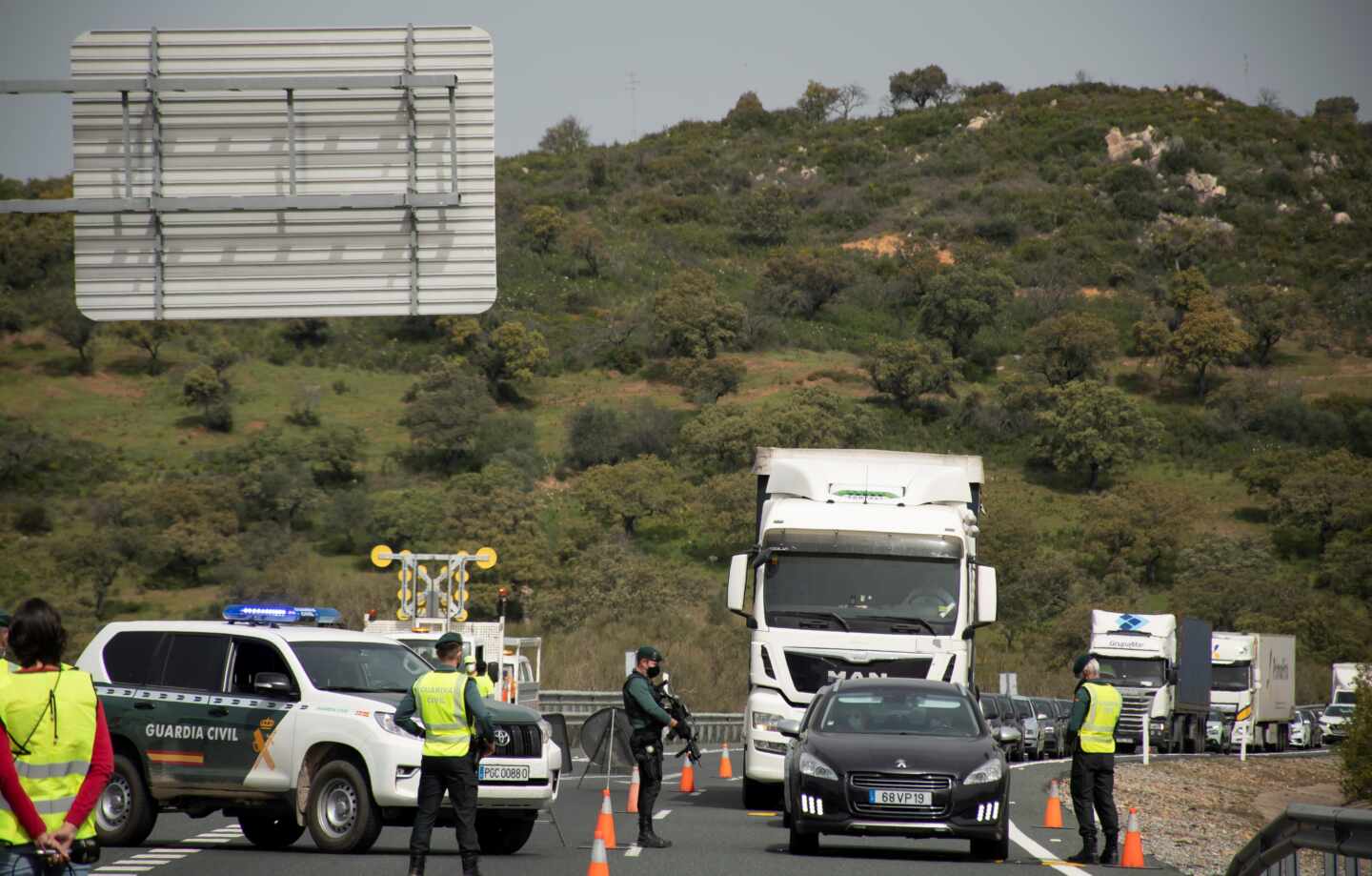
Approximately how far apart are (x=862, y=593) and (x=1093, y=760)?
203 inches

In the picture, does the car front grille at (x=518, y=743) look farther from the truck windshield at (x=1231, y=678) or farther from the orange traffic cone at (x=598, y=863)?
the truck windshield at (x=1231, y=678)

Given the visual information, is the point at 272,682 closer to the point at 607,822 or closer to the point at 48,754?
the point at 607,822

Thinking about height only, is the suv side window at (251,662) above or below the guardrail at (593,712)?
above

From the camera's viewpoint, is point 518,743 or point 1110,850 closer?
point 518,743

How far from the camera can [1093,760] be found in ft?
53.5

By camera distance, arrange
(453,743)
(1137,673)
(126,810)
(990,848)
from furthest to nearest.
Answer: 1. (1137,673)
2. (126,810)
3. (990,848)
4. (453,743)

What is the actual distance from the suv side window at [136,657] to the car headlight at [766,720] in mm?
7368

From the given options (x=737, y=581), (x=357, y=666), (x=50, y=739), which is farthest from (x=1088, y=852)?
(x=50, y=739)

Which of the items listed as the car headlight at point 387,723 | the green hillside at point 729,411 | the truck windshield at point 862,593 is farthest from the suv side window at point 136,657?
the green hillside at point 729,411

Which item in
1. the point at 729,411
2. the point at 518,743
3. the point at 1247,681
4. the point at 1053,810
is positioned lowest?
the point at 1247,681

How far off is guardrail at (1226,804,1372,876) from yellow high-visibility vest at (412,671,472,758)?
5.20 metres

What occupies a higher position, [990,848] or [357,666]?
[357,666]

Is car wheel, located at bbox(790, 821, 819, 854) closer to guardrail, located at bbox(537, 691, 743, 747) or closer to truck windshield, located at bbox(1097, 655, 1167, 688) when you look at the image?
guardrail, located at bbox(537, 691, 743, 747)

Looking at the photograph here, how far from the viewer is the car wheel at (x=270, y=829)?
1634 cm
